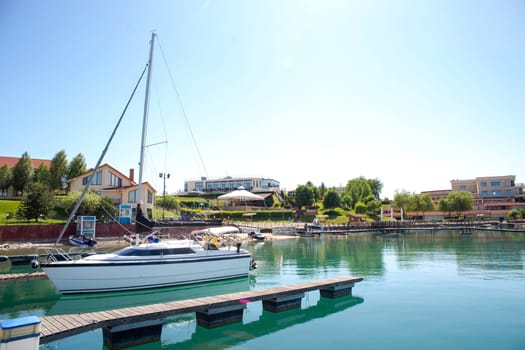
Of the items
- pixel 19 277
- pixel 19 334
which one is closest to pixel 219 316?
pixel 19 334

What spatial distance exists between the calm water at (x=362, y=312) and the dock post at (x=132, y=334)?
0.97 feet

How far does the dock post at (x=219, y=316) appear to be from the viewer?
42.8ft

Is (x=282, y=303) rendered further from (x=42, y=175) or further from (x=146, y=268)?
(x=42, y=175)

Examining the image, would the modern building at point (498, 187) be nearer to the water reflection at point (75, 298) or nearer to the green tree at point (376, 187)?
the green tree at point (376, 187)

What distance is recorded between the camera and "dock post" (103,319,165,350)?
431 inches

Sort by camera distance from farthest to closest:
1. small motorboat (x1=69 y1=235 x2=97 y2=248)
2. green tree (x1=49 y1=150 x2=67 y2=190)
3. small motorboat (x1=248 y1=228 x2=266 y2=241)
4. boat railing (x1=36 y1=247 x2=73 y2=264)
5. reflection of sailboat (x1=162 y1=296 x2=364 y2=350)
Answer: green tree (x1=49 y1=150 x2=67 y2=190) < small motorboat (x1=248 y1=228 x2=266 y2=241) < small motorboat (x1=69 y1=235 x2=97 y2=248) < boat railing (x1=36 y1=247 x2=73 y2=264) < reflection of sailboat (x1=162 y1=296 x2=364 y2=350)

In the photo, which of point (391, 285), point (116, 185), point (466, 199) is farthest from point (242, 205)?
point (391, 285)

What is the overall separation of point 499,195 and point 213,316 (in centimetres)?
12040

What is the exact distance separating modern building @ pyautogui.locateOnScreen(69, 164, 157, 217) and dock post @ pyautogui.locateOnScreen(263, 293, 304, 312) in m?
38.8

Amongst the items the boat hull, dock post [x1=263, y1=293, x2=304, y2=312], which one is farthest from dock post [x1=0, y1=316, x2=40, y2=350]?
the boat hull

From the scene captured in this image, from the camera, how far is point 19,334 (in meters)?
7.09

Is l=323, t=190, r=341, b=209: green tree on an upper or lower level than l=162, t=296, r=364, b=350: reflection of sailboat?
upper

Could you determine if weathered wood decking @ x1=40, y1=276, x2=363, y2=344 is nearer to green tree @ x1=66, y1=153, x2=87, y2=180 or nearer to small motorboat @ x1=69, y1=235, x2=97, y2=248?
small motorboat @ x1=69, y1=235, x2=97, y2=248

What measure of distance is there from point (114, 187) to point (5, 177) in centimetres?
2032
